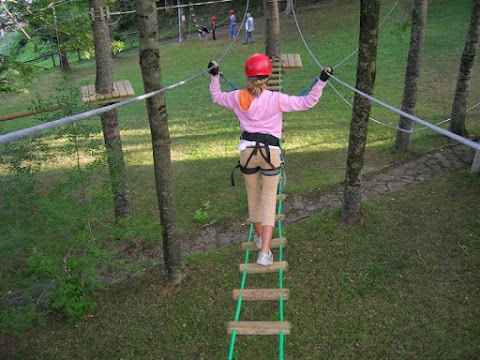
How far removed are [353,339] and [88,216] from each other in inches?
111

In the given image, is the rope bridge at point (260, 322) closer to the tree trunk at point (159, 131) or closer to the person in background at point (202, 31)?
the tree trunk at point (159, 131)

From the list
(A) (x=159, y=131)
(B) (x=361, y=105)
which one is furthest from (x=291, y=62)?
(A) (x=159, y=131)

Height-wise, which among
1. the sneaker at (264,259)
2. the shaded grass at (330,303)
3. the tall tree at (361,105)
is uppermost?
the tall tree at (361,105)

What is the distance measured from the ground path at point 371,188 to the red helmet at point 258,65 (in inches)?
109

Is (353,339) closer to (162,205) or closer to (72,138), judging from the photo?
(162,205)

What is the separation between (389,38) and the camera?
16.4 metres

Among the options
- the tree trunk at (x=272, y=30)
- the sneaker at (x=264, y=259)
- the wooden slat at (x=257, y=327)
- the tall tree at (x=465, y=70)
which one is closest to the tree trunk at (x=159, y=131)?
the sneaker at (x=264, y=259)

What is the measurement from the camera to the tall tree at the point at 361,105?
15.2 ft

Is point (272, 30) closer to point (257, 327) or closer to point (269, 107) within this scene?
point (269, 107)

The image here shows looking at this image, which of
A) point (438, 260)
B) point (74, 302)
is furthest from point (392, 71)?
point (74, 302)

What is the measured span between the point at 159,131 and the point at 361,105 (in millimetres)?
2289

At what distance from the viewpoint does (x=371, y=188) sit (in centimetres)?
642

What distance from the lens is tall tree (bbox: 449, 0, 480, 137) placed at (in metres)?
6.62

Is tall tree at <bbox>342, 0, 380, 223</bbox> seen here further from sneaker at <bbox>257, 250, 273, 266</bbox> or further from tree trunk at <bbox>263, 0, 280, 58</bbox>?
tree trunk at <bbox>263, 0, 280, 58</bbox>
